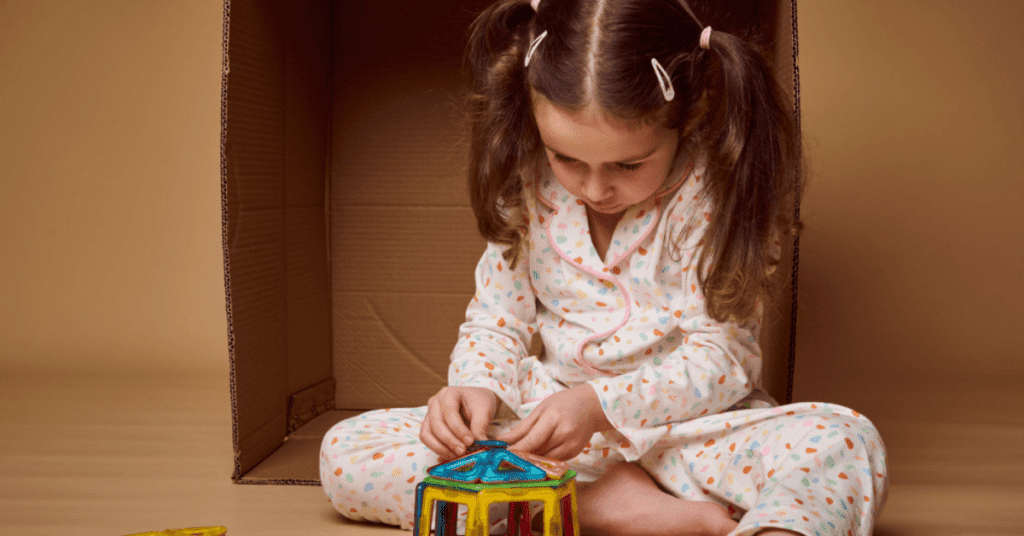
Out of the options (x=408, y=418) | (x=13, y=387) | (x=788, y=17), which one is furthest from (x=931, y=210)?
(x=13, y=387)

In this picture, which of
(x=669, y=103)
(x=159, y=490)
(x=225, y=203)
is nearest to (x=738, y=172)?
(x=669, y=103)

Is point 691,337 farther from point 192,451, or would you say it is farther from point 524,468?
point 192,451

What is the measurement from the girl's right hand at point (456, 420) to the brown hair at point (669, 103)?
0.19 metres

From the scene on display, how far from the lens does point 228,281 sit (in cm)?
100

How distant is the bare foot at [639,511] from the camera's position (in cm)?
80

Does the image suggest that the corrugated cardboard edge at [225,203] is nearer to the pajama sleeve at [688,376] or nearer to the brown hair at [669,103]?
the brown hair at [669,103]

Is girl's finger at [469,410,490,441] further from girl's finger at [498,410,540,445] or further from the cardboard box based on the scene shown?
the cardboard box

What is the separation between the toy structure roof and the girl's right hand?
11 centimetres

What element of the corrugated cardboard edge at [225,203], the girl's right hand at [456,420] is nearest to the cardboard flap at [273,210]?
the corrugated cardboard edge at [225,203]

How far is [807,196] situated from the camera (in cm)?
148

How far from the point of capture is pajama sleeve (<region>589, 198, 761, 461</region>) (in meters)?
0.84

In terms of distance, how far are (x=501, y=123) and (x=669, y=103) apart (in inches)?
7.4

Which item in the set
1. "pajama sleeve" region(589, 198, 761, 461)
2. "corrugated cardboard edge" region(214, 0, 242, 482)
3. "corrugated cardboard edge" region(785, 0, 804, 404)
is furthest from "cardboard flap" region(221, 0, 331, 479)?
"corrugated cardboard edge" region(785, 0, 804, 404)

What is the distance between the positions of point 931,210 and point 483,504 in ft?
3.72
